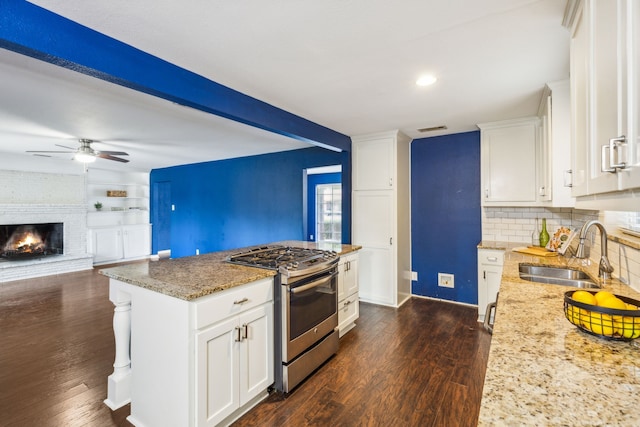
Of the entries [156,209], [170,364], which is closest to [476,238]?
[170,364]

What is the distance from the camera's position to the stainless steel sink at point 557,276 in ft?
6.03

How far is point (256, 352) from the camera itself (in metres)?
1.92

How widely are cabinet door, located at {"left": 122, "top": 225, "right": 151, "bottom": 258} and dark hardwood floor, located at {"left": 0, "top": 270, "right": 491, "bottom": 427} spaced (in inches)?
142

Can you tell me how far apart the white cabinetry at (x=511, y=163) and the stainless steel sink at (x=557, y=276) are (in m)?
1.03

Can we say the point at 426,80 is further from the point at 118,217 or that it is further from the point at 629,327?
the point at 118,217

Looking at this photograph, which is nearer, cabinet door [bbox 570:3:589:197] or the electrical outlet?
cabinet door [bbox 570:3:589:197]

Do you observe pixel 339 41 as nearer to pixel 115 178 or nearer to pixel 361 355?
pixel 361 355

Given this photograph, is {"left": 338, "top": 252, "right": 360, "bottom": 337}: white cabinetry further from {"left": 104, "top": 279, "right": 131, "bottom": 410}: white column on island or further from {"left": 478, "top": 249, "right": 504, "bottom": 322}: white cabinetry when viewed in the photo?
{"left": 104, "top": 279, "right": 131, "bottom": 410}: white column on island

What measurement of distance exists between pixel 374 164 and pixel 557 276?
2.25 meters

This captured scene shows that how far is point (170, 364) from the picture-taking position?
1.60m

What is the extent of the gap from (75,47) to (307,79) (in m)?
1.37

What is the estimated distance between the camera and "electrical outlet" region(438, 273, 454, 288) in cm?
392

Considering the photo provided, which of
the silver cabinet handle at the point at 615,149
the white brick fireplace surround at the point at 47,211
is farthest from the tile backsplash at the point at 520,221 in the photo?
the white brick fireplace surround at the point at 47,211

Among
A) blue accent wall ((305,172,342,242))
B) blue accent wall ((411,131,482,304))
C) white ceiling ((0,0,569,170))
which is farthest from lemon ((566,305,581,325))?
blue accent wall ((305,172,342,242))
